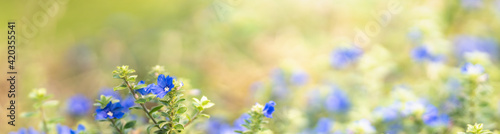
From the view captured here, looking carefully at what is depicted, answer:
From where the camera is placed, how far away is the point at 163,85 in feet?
3.71

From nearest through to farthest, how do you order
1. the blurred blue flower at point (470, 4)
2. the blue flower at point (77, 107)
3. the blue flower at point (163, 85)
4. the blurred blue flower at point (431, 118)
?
the blue flower at point (163, 85) < the blurred blue flower at point (431, 118) < the blue flower at point (77, 107) < the blurred blue flower at point (470, 4)

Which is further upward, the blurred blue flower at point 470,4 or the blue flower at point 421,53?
the blurred blue flower at point 470,4

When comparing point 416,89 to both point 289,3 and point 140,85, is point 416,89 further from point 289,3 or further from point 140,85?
point 289,3

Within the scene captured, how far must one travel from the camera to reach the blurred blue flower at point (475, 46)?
101 inches

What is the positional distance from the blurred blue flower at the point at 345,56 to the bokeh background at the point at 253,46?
3 centimetres

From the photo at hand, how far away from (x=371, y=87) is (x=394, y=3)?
1051 millimetres

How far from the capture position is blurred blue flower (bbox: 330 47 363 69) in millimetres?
2359

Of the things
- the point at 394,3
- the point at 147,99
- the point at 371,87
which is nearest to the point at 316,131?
the point at 371,87

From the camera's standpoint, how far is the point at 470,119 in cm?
162

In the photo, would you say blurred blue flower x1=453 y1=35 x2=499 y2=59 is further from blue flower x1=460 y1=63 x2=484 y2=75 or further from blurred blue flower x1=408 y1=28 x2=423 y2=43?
blue flower x1=460 y1=63 x2=484 y2=75

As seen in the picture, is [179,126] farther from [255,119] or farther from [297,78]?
[297,78]

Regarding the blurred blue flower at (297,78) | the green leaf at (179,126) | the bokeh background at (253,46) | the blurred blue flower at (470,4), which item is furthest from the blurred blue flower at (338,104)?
the green leaf at (179,126)

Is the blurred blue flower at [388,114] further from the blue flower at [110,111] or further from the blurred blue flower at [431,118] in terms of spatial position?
the blue flower at [110,111]

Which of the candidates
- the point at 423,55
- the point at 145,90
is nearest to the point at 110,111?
the point at 145,90
